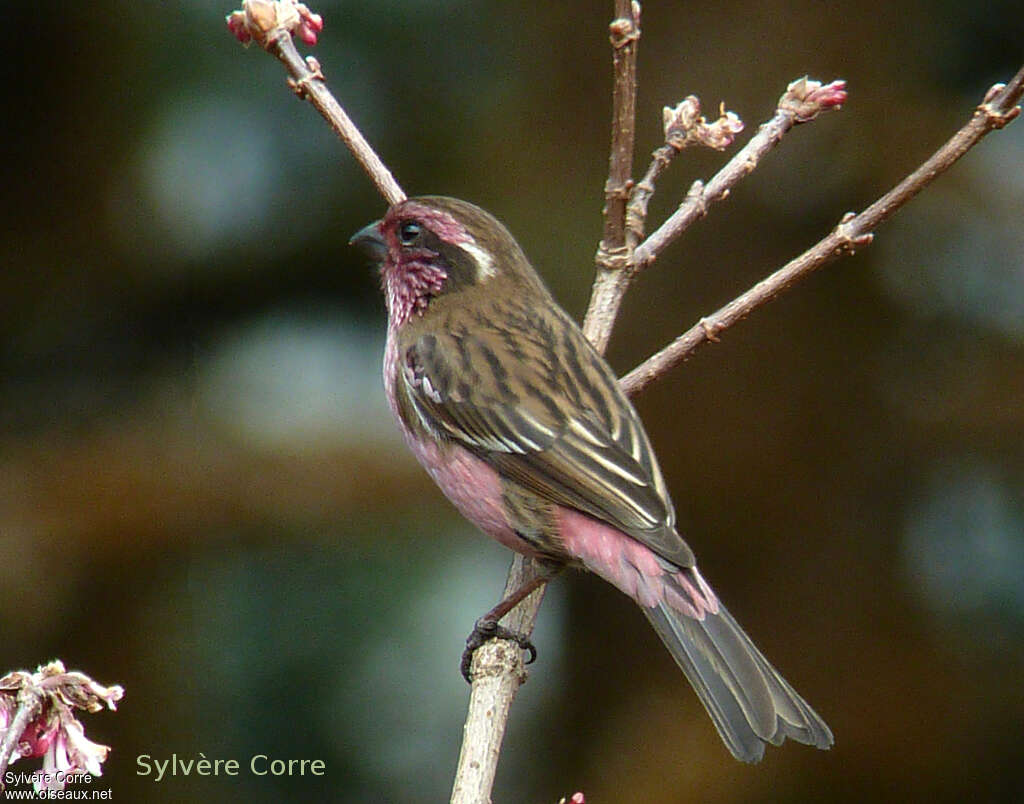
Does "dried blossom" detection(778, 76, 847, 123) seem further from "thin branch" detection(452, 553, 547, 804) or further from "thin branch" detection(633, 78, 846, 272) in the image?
"thin branch" detection(452, 553, 547, 804)

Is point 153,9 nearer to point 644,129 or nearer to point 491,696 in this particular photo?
point 644,129

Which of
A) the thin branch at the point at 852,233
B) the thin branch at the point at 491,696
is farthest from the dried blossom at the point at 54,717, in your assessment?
the thin branch at the point at 852,233

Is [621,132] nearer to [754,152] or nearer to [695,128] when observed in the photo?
[695,128]

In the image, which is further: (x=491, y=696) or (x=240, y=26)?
(x=240, y=26)

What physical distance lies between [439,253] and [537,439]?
970 mm

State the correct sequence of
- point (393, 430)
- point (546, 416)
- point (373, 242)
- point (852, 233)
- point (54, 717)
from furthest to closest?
point (393, 430) → point (373, 242) → point (546, 416) → point (852, 233) → point (54, 717)

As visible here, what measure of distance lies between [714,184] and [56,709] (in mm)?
2852

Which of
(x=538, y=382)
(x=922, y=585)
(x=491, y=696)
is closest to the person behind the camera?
(x=491, y=696)

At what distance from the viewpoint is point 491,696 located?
429cm

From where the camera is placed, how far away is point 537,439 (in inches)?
192

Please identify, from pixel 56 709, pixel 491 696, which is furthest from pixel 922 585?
pixel 56 709

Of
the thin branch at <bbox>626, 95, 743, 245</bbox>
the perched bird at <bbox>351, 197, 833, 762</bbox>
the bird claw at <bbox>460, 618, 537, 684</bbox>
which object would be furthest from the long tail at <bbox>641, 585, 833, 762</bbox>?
the thin branch at <bbox>626, 95, 743, 245</bbox>

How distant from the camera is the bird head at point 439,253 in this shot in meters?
5.50

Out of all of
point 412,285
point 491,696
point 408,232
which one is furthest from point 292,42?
point 491,696
